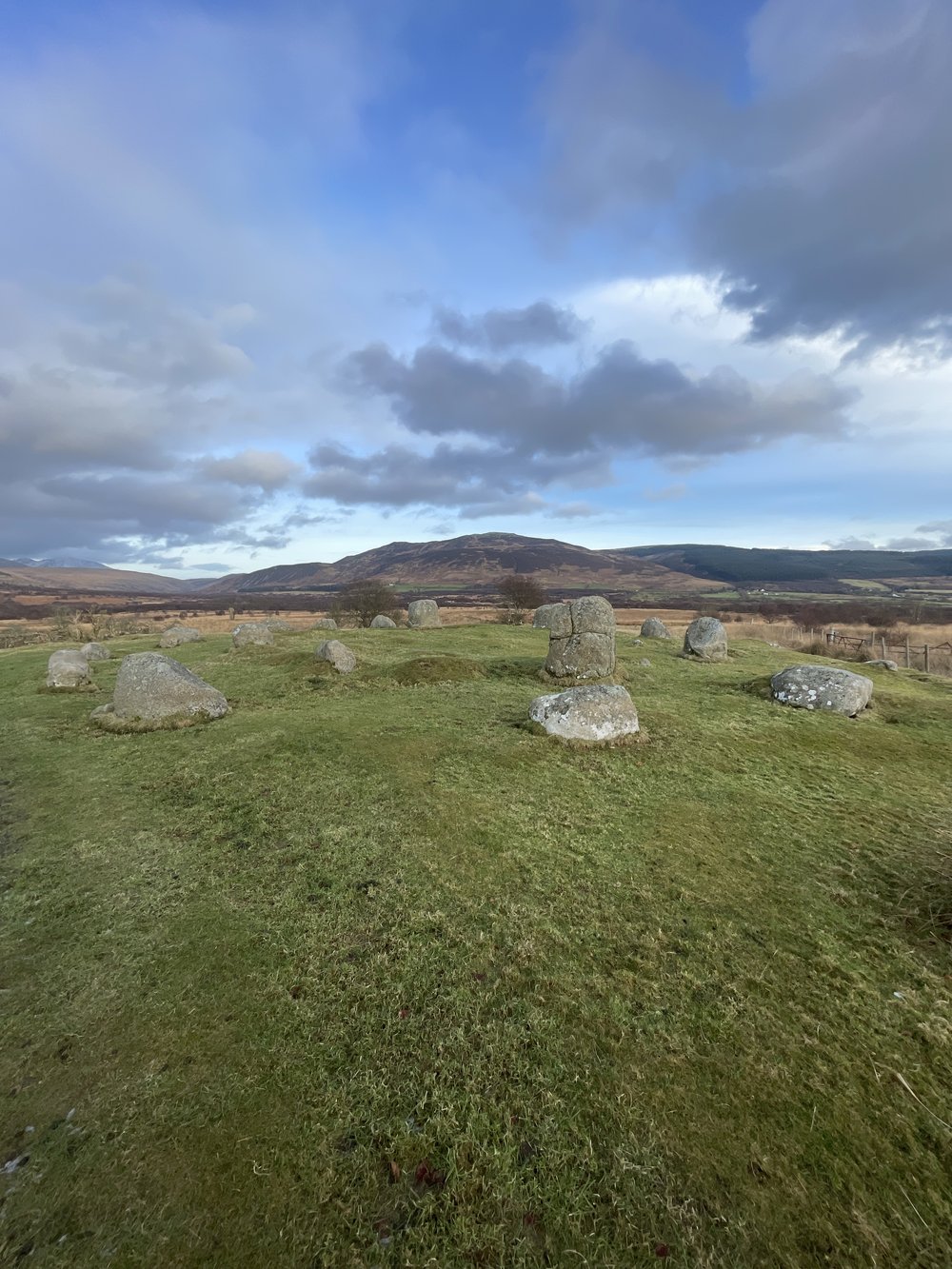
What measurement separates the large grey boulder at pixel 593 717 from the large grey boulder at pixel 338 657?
9.31 metres

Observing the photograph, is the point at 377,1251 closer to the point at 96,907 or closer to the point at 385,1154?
the point at 385,1154

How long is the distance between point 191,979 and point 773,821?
774 centimetres

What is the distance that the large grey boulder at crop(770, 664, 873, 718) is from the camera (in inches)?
515

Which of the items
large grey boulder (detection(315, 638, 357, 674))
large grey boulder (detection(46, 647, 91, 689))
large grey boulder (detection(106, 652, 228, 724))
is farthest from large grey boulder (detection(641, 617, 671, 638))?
large grey boulder (detection(46, 647, 91, 689))

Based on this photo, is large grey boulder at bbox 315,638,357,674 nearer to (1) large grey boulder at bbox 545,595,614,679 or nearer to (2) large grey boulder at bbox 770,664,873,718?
(1) large grey boulder at bbox 545,595,614,679

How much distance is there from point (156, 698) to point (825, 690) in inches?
660

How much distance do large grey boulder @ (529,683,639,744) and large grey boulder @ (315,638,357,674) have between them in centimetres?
931

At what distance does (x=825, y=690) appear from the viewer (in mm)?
13391

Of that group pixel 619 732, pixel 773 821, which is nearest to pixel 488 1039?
pixel 773 821

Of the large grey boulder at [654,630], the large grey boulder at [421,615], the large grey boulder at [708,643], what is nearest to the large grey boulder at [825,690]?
the large grey boulder at [708,643]

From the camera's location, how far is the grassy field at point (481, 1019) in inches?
124

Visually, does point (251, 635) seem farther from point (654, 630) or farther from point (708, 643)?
point (654, 630)

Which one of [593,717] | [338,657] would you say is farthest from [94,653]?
[593,717]

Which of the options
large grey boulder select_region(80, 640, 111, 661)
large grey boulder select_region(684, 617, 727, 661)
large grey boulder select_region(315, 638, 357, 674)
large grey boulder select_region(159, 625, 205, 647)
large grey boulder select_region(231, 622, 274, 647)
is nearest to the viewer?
large grey boulder select_region(315, 638, 357, 674)
